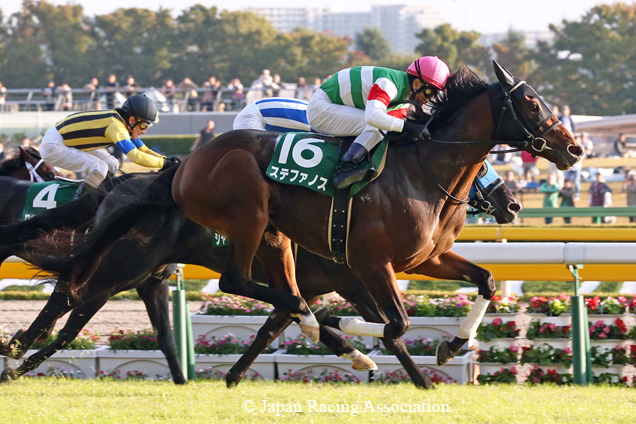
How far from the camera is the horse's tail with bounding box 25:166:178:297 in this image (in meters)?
4.95

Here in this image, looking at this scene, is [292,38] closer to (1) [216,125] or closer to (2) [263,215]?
(1) [216,125]

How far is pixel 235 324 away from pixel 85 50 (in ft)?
141

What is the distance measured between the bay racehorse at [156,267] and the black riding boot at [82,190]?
0.45 metres

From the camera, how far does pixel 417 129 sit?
4336mm

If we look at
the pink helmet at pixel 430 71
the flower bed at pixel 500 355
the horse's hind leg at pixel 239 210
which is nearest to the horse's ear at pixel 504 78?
the pink helmet at pixel 430 71

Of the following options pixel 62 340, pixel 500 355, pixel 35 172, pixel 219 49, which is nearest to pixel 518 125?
pixel 500 355

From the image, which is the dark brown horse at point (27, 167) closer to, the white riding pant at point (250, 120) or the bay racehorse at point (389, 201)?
the white riding pant at point (250, 120)

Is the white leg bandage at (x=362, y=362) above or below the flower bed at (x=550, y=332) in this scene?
above

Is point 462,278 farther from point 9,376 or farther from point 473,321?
point 9,376

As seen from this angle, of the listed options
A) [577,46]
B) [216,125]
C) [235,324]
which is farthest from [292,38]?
[235,324]

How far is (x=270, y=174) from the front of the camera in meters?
4.46

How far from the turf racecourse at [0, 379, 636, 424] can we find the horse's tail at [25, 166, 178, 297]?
2.02 ft

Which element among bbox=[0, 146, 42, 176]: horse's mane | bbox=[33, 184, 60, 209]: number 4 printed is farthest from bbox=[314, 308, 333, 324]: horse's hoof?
bbox=[0, 146, 42, 176]: horse's mane

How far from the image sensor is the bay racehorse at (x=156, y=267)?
16.2ft
